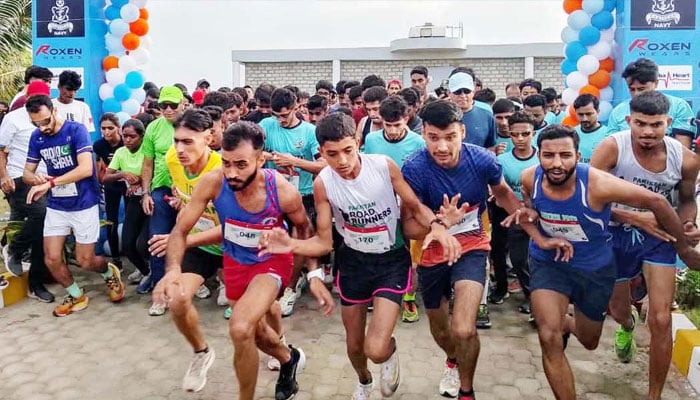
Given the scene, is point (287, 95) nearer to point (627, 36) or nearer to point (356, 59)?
point (627, 36)

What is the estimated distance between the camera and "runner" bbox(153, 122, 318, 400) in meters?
3.73

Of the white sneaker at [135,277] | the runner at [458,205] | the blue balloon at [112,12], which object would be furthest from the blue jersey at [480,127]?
the blue balloon at [112,12]

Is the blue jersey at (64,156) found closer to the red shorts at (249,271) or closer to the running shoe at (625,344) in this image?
the red shorts at (249,271)

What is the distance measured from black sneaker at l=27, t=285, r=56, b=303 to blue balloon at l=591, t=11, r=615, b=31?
24.3 feet

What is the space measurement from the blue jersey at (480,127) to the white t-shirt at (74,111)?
4.74m

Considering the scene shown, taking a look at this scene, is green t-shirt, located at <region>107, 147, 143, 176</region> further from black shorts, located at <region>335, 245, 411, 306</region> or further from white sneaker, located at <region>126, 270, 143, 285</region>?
black shorts, located at <region>335, 245, 411, 306</region>

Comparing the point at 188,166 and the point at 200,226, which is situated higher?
the point at 188,166

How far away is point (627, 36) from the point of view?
7.35 meters

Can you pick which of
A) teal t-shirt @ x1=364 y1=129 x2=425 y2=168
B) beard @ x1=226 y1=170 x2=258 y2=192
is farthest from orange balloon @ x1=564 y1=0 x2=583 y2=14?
beard @ x1=226 y1=170 x2=258 y2=192

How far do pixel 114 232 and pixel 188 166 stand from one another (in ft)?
10.3

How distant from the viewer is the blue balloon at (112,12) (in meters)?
8.60

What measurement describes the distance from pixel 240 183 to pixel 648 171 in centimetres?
272

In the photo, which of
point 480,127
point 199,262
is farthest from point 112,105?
point 480,127

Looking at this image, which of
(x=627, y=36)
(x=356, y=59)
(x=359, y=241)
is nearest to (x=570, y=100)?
(x=627, y=36)
